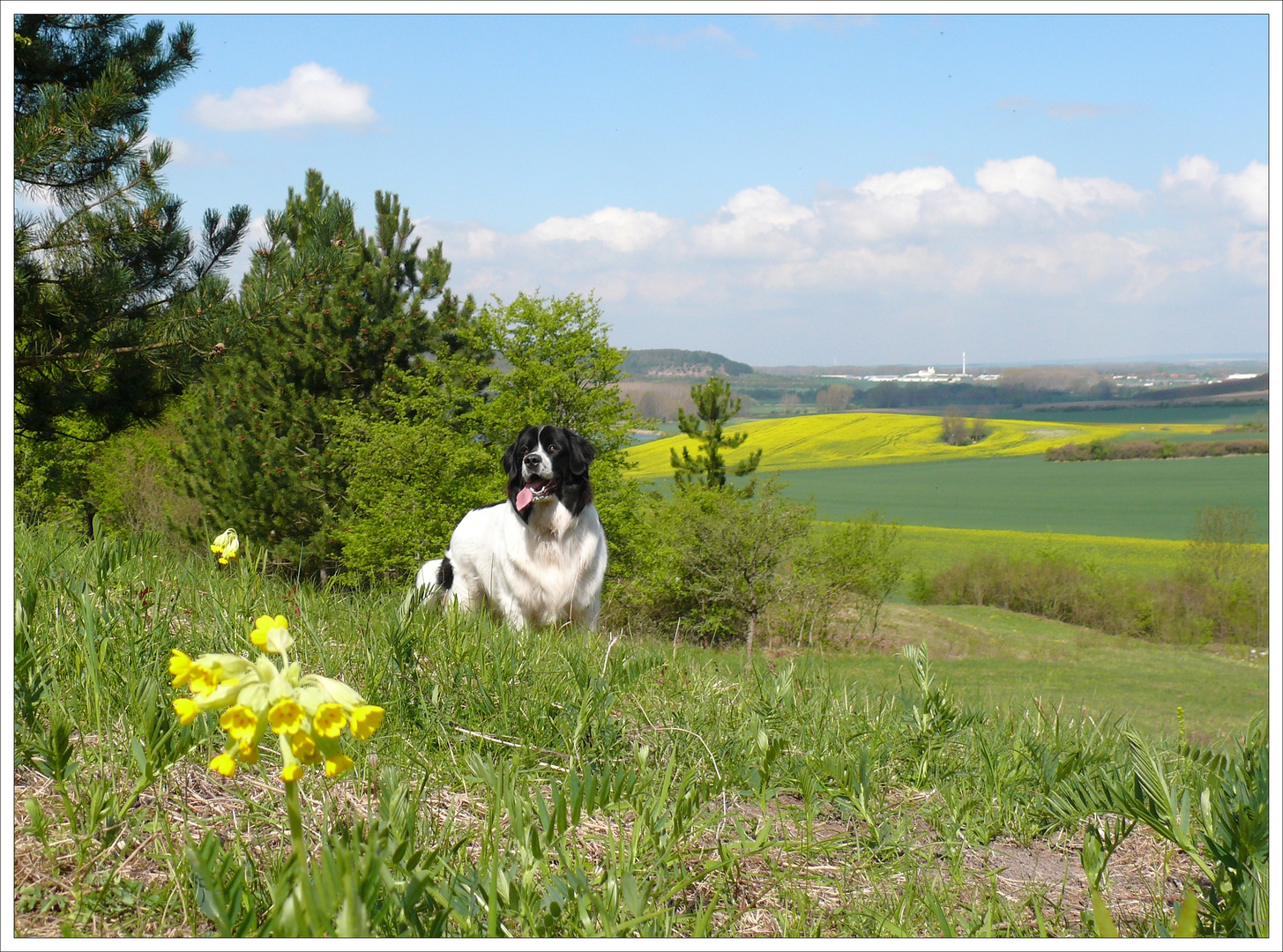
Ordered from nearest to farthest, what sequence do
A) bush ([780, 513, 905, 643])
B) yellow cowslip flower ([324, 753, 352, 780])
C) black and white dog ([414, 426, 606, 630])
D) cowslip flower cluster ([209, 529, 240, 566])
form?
yellow cowslip flower ([324, 753, 352, 780]) → cowslip flower cluster ([209, 529, 240, 566]) → black and white dog ([414, 426, 606, 630]) → bush ([780, 513, 905, 643])

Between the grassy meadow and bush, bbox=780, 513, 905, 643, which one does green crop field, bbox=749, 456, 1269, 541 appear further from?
the grassy meadow

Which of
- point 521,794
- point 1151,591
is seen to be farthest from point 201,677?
point 1151,591

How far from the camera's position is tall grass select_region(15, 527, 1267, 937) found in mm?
1689

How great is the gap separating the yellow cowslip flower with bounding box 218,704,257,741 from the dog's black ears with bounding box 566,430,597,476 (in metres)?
5.19

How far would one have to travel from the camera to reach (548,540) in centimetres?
647

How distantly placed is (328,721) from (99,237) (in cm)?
869

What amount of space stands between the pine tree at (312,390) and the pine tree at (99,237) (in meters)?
17.7

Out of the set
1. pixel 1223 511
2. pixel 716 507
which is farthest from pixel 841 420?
pixel 716 507

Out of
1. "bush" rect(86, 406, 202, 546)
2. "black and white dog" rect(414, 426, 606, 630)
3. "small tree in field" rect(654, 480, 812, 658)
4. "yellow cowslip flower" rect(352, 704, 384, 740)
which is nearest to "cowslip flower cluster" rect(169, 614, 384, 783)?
"yellow cowslip flower" rect(352, 704, 384, 740)

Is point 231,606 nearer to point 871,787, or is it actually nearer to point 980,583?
point 871,787

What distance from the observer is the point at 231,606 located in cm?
347

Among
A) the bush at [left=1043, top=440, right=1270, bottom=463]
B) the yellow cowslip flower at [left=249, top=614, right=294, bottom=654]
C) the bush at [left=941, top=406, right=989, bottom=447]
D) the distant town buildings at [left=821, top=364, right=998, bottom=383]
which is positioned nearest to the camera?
the yellow cowslip flower at [left=249, top=614, right=294, bottom=654]

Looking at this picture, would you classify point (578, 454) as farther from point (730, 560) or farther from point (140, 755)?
point (730, 560)

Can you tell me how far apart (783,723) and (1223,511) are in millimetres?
84152
